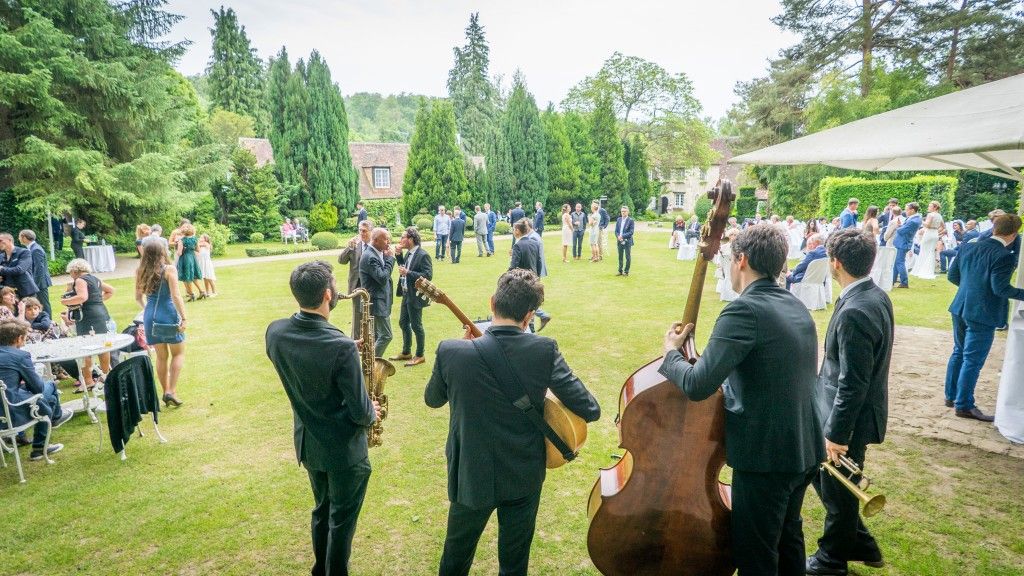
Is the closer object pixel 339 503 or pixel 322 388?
pixel 322 388

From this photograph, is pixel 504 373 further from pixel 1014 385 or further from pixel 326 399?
pixel 1014 385

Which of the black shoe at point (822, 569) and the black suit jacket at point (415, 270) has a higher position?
the black suit jacket at point (415, 270)

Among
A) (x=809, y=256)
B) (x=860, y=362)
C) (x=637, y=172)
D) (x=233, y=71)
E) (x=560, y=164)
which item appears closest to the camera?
(x=860, y=362)

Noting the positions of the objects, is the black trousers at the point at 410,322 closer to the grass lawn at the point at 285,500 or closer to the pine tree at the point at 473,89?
the grass lawn at the point at 285,500

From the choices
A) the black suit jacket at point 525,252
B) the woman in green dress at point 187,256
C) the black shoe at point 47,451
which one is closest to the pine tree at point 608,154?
the woman in green dress at point 187,256

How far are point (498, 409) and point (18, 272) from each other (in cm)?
981

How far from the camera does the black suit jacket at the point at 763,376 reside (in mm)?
2459

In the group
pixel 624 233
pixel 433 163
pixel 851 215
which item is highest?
pixel 433 163

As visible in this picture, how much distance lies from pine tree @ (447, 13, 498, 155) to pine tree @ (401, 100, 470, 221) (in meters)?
23.2

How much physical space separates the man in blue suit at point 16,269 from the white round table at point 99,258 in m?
11.6

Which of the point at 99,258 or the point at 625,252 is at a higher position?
the point at 99,258

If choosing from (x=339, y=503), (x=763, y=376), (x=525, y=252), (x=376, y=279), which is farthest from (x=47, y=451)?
(x=763, y=376)


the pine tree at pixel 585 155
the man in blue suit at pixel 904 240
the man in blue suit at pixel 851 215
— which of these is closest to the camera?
the man in blue suit at pixel 904 240

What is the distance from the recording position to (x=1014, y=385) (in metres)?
5.29
